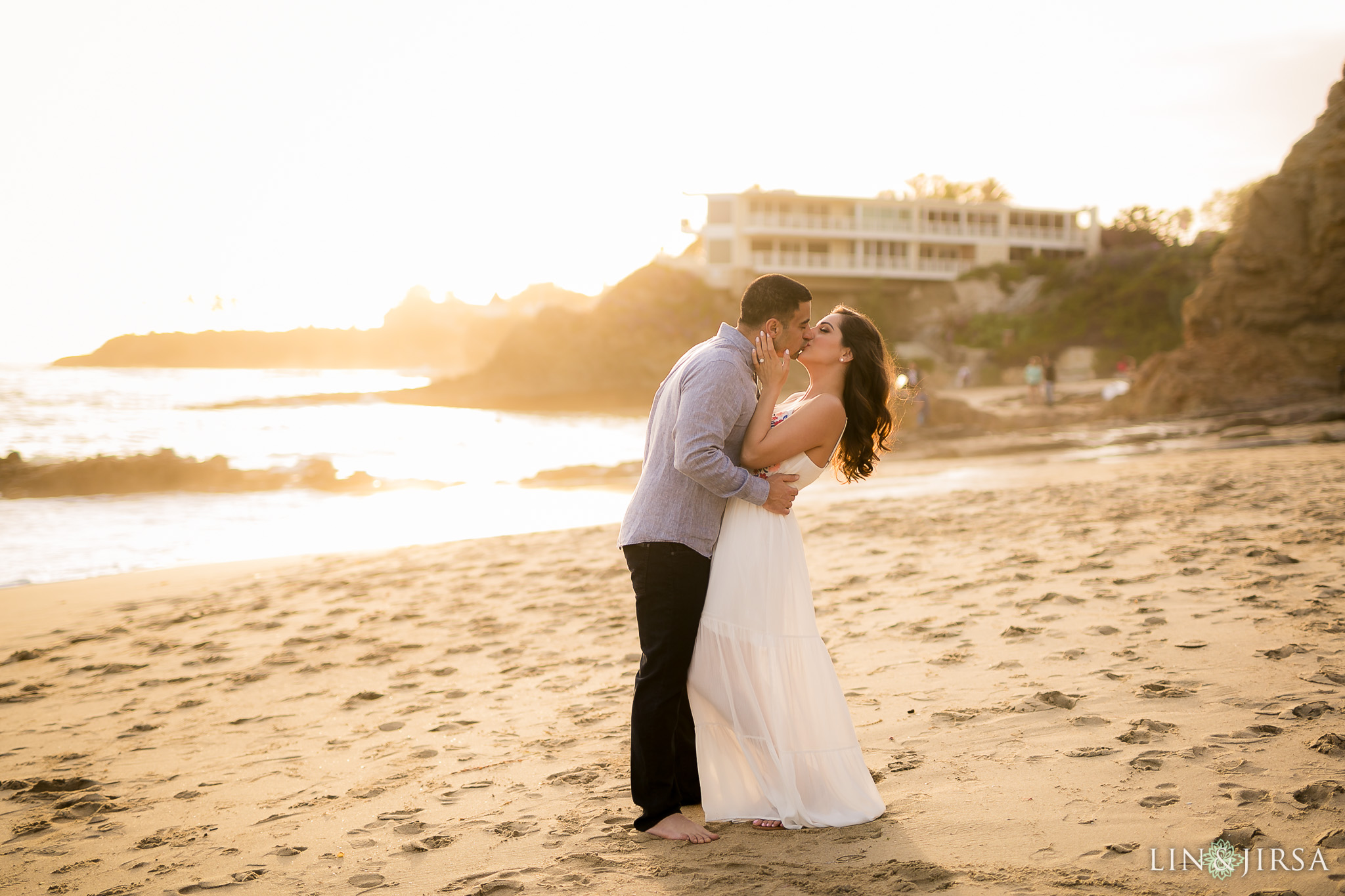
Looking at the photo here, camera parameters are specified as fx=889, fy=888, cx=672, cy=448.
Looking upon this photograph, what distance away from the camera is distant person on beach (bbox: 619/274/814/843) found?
127 inches

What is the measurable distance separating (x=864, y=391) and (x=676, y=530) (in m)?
0.90

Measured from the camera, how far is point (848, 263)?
54562 millimetres

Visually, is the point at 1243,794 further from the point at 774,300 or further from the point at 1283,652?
the point at 774,300

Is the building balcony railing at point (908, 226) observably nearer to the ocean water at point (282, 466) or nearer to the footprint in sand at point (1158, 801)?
the ocean water at point (282, 466)

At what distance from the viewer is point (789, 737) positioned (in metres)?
3.30

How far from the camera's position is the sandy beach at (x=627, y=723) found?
3021mm

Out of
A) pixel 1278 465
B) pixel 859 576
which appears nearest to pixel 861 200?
pixel 1278 465

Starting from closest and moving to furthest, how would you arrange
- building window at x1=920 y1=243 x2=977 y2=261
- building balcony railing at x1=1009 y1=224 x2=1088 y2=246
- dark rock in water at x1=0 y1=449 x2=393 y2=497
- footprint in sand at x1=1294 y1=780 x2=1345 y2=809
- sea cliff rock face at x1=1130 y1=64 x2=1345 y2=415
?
footprint in sand at x1=1294 y1=780 x2=1345 y2=809 < dark rock in water at x1=0 y1=449 x2=393 y2=497 < sea cliff rock face at x1=1130 y1=64 x2=1345 y2=415 < building window at x1=920 y1=243 x2=977 y2=261 < building balcony railing at x1=1009 y1=224 x2=1088 y2=246

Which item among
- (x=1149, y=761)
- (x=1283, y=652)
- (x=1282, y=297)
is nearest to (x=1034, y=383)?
(x=1282, y=297)

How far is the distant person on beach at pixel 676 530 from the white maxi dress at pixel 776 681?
68mm

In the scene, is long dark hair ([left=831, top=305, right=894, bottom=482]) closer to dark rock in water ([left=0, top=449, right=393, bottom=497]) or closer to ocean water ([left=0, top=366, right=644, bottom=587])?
ocean water ([left=0, top=366, right=644, bottom=587])

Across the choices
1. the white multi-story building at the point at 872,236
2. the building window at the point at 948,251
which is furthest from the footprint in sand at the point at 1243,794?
the building window at the point at 948,251

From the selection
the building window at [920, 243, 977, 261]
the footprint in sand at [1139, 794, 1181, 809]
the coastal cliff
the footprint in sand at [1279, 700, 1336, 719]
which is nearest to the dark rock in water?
the footprint in sand at [1279, 700, 1336, 719]

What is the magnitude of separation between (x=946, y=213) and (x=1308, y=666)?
57139mm
